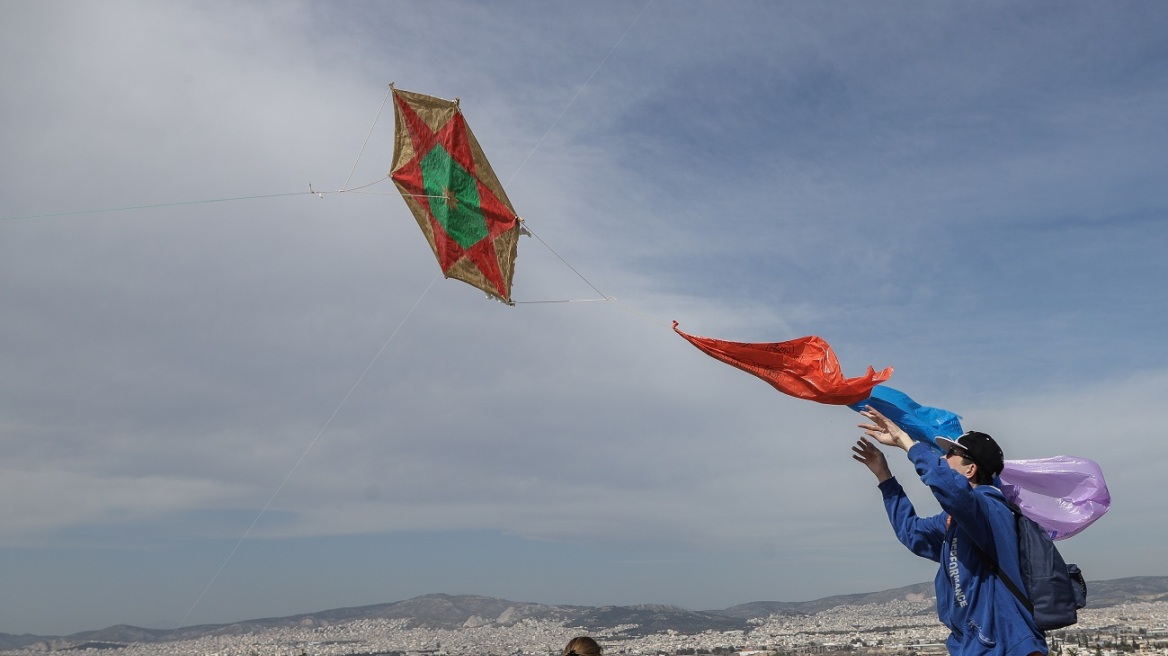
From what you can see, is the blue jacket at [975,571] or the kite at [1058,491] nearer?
the blue jacket at [975,571]

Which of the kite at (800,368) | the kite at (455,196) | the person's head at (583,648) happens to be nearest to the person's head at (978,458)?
the kite at (800,368)

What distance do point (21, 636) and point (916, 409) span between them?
22856 cm

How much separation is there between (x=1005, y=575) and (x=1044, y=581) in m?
0.23

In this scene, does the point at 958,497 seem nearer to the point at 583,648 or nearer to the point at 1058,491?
the point at 1058,491

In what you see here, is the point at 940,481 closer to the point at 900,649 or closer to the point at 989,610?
the point at 989,610

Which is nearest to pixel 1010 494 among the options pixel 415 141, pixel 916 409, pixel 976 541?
pixel 916 409

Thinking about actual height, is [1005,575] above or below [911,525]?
below

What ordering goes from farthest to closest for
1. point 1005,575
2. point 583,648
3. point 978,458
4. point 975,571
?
point 583,648 < point 978,458 < point 975,571 < point 1005,575

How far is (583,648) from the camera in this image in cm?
628

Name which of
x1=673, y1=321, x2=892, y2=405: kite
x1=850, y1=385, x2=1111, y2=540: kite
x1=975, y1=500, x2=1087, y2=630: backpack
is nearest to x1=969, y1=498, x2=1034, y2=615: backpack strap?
x1=975, y1=500, x2=1087, y2=630: backpack

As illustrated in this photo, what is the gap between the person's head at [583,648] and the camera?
621 cm

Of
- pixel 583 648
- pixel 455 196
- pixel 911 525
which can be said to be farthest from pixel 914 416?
pixel 455 196

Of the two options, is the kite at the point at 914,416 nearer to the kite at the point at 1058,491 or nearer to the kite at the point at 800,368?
the kite at the point at 800,368

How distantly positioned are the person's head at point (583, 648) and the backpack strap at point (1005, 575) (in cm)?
269
